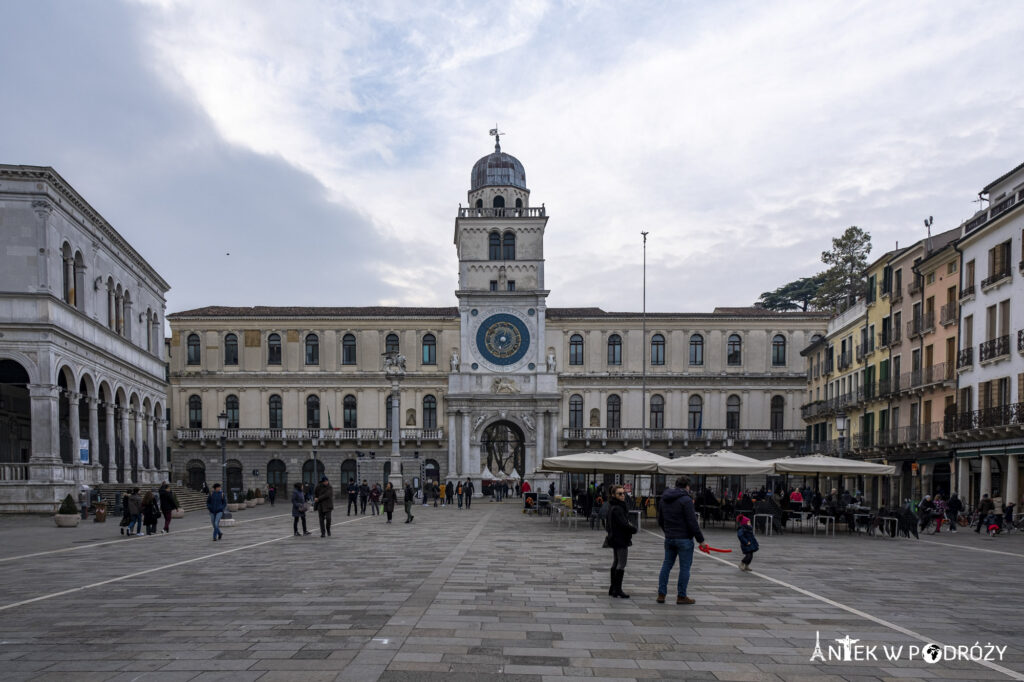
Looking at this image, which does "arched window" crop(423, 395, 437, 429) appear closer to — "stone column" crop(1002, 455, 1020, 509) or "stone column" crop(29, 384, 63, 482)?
"stone column" crop(29, 384, 63, 482)

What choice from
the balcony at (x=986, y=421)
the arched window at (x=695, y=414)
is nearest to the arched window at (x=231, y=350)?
the arched window at (x=695, y=414)

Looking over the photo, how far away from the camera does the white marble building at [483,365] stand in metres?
63.5

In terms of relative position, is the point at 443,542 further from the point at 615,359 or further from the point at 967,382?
the point at 615,359

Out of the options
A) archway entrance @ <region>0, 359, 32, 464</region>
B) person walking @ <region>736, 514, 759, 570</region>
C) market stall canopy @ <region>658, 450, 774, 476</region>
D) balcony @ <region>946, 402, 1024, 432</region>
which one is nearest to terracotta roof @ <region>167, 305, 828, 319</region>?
archway entrance @ <region>0, 359, 32, 464</region>

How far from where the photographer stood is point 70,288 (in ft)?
128

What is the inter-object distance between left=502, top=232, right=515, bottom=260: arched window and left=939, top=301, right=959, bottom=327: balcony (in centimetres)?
3186

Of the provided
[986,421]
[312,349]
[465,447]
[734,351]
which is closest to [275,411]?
[312,349]

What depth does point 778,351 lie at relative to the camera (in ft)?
215

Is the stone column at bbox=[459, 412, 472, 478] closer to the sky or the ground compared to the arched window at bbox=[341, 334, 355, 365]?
closer to the ground

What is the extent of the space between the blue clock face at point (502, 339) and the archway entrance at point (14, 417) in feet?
95.6

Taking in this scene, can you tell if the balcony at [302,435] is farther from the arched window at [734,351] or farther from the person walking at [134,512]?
the person walking at [134,512]

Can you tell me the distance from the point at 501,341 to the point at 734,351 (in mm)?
17917

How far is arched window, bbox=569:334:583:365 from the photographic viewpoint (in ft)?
215

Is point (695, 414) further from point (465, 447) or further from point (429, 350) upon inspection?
point (429, 350)
